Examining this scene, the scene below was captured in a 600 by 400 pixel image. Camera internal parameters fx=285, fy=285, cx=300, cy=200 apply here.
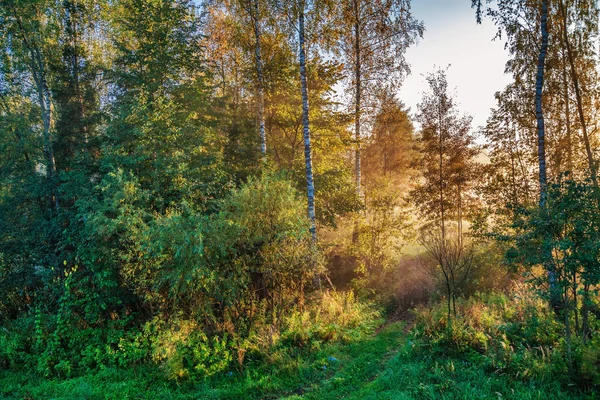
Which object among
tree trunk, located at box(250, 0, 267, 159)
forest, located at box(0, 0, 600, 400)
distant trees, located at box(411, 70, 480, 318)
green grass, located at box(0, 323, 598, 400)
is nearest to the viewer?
green grass, located at box(0, 323, 598, 400)

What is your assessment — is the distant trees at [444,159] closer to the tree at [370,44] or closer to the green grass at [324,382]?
the tree at [370,44]

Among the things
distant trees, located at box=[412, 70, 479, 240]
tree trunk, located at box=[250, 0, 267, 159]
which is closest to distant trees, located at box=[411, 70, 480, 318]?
distant trees, located at box=[412, 70, 479, 240]

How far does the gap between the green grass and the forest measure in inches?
1.9

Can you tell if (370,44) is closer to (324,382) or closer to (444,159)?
(444,159)

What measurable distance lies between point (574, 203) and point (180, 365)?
8002mm

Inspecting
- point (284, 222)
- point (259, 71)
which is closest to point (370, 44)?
point (259, 71)

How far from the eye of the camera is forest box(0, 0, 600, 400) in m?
5.50

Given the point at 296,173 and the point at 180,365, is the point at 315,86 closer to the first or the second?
the point at 296,173

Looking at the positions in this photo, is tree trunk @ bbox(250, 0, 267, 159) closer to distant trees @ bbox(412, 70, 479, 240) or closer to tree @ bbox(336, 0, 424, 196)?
tree @ bbox(336, 0, 424, 196)

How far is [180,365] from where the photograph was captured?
591 centimetres

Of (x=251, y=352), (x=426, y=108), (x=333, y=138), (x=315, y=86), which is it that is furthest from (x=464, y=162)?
(x=251, y=352)

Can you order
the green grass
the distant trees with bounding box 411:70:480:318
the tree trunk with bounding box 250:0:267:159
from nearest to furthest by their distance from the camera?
the green grass < the tree trunk with bounding box 250:0:267:159 < the distant trees with bounding box 411:70:480:318

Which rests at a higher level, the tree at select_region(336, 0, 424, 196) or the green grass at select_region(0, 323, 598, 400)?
the tree at select_region(336, 0, 424, 196)

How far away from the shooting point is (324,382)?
223 inches
